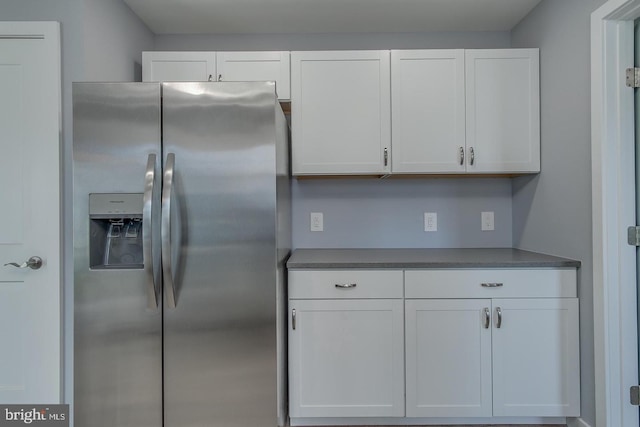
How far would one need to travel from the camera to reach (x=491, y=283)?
188 centimetres

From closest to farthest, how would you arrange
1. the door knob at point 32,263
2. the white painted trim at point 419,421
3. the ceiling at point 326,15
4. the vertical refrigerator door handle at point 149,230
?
1. the vertical refrigerator door handle at point 149,230
2. the door knob at point 32,263
3. the white painted trim at point 419,421
4. the ceiling at point 326,15

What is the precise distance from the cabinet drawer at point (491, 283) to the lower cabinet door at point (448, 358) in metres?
0.05

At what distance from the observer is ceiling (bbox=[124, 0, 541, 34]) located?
7.01 ft

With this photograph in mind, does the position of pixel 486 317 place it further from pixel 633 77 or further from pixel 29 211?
pixel 29 211

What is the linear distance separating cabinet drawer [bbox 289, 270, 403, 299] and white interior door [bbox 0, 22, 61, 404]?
1153 mm

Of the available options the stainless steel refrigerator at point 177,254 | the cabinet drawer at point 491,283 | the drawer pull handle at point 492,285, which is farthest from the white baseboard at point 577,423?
the stainless steel refrigerator at point 177,254

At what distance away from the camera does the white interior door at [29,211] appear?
176 centimetres

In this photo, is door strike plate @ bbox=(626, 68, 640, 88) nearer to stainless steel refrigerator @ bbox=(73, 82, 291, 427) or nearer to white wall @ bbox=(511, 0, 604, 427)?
white wall @ bbox=(511, 0, 604, 427)

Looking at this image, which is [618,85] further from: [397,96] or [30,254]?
[30,254]

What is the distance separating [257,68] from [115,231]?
3.91 feet

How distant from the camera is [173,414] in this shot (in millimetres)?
1647

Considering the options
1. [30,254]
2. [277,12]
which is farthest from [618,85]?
[30,254]

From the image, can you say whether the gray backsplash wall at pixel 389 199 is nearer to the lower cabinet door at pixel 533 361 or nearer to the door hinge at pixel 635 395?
the lower cabinet door at pixel 533 361

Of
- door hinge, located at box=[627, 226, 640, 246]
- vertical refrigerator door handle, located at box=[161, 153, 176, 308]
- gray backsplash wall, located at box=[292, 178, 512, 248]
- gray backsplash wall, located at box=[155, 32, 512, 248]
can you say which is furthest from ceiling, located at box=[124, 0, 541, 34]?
door hinge, located at box=[627, 226, 640, 246]
